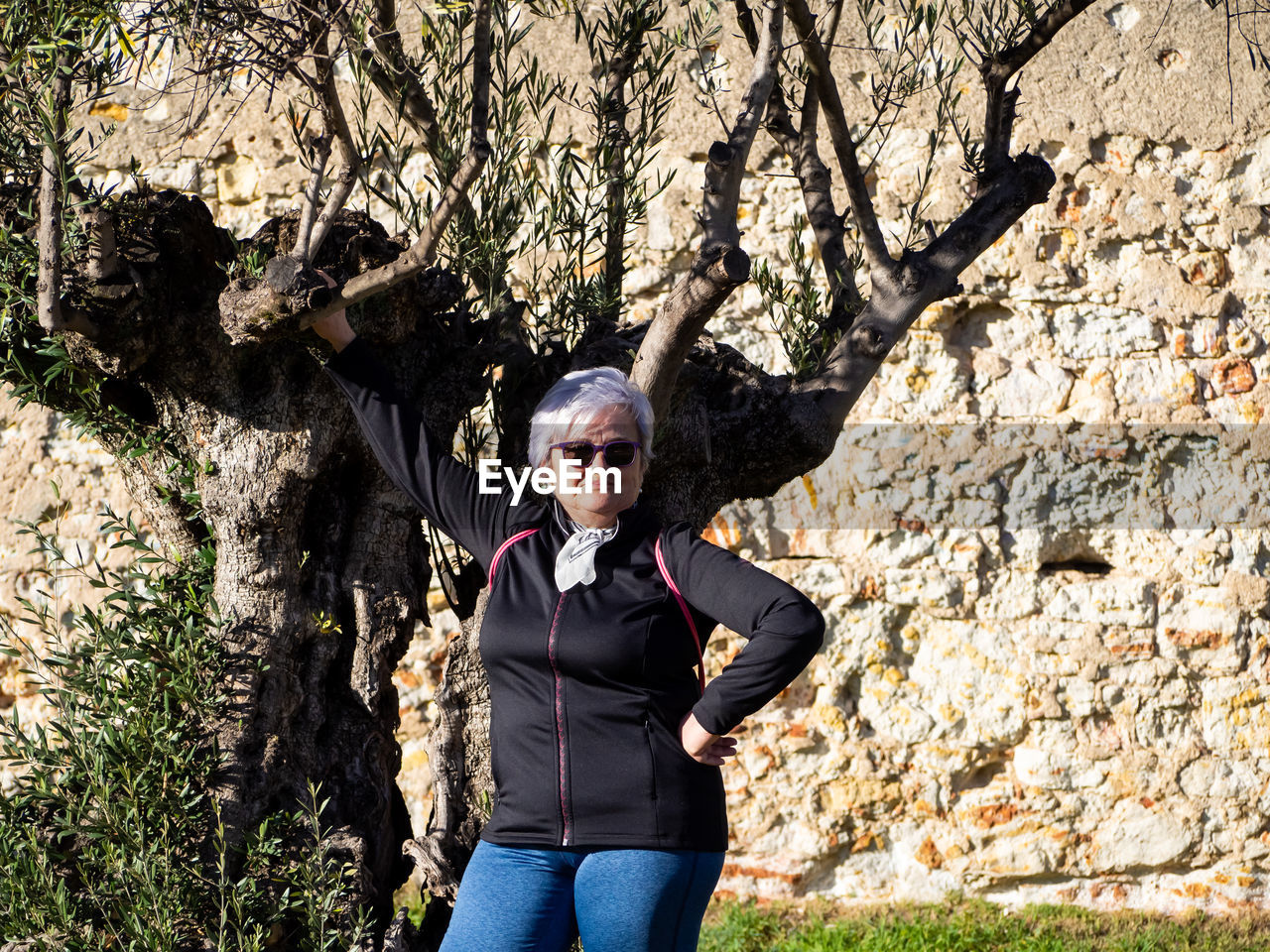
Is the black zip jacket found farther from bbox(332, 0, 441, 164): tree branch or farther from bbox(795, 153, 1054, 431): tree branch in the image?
bbox(332, 0, 441, 164): tree branch

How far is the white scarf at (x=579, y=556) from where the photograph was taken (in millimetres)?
2430

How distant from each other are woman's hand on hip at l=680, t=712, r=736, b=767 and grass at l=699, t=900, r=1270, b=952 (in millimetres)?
3195

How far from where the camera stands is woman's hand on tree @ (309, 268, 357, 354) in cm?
275

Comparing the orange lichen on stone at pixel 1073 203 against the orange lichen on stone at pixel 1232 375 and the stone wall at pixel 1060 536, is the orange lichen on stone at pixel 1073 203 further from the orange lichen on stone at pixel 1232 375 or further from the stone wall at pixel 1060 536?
the orange lichen on stone at pixel 1232 375

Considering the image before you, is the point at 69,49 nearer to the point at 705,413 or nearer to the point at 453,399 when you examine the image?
the point at 453,399

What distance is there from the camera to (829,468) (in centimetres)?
575

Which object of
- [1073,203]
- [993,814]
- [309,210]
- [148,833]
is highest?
[1073,203]

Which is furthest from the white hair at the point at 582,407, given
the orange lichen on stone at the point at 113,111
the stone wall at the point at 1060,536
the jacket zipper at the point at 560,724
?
the orange lichen on stone at the point at 113,111

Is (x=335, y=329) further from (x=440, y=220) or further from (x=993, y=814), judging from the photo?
(x=993, y=814)

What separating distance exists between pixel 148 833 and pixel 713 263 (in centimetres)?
204

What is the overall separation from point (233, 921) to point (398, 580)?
1.00 metres

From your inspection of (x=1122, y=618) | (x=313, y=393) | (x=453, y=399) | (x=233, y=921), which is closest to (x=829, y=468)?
(x=1122, y=618)

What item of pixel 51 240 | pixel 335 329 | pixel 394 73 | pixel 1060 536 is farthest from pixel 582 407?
pixel 1060 536

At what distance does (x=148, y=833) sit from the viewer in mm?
2871
